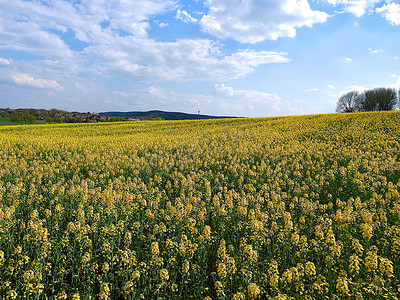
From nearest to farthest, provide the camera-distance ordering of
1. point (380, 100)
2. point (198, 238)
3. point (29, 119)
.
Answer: point (198, 238) → point (29, 119) → point (380, 100)

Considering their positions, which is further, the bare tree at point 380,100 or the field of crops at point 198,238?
the bare tree at point 380,100

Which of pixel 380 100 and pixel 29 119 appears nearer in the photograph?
pixel 29 119

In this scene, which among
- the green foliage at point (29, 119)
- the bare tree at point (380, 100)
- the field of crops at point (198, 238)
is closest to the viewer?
the field of crops at point (198, 238)

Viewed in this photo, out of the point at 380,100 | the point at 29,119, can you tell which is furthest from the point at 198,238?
the point at 380,100

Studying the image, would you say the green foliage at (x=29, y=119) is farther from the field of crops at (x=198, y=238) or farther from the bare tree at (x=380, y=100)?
the bare tree at (x=380, y=100)

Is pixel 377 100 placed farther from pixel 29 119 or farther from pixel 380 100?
pixel 29 119

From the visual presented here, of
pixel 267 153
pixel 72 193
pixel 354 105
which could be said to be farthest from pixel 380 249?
pixel 354 105

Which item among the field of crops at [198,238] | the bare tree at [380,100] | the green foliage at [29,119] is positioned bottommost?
the field of crops at [198,238]

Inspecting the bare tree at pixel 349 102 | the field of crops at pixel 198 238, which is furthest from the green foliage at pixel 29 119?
the bare tree at pixel 349 102

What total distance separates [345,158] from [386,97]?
8258 centimetres

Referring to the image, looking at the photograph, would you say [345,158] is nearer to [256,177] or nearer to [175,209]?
[256,177]

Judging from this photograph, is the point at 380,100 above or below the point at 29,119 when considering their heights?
above

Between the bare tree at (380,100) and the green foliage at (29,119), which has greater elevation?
the bare tree at (380,100)

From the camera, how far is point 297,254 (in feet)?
17.5
